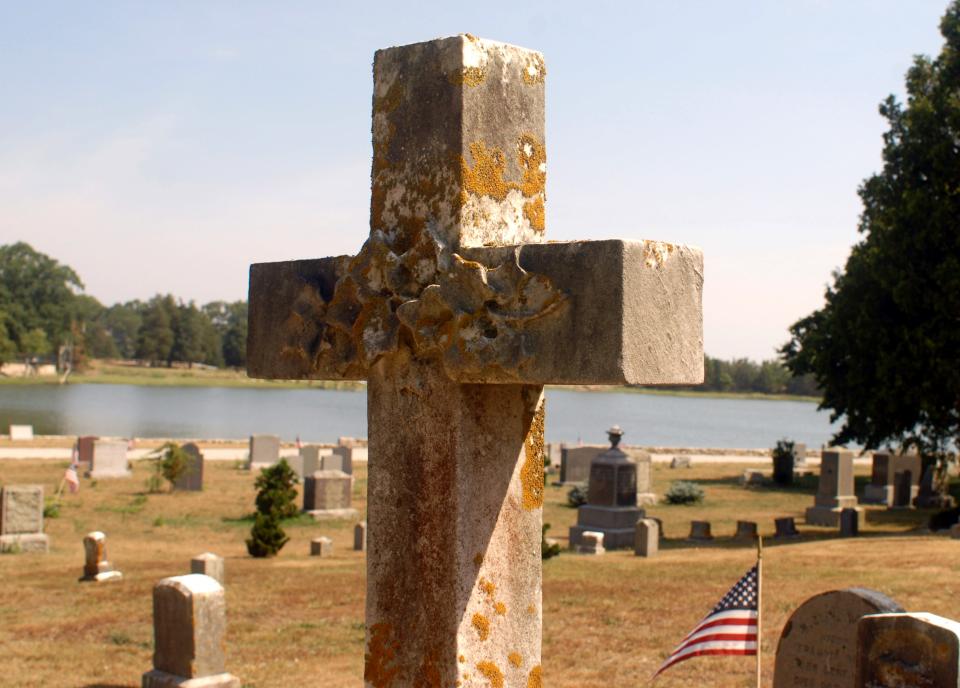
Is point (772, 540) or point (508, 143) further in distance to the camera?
point (772, 540)

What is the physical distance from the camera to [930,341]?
22.3 meters

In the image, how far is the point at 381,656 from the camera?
343cm

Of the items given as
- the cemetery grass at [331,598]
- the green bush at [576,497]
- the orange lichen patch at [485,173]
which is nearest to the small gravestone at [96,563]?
the cemetery grass at [331,598]

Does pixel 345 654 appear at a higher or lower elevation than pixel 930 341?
lower

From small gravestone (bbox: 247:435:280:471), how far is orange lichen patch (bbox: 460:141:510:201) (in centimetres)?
3057

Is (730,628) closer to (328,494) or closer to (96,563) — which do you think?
(96,563)

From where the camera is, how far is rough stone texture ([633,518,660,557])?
18.1 m

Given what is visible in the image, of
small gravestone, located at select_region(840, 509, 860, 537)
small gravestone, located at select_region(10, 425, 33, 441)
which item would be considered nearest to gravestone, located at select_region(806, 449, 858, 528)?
small gravestone, located at select_region(840, 509, 860, 537)

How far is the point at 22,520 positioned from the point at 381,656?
15.9m

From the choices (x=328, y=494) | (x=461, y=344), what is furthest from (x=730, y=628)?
(x=328, y=494)

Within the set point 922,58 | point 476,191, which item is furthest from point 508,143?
point 922,58

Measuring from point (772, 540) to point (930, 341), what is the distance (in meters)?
5.30

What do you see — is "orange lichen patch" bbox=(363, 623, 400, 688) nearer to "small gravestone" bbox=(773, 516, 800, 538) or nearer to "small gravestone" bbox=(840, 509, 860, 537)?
"small gravestone" bbox=(773, 516, 800, 538)

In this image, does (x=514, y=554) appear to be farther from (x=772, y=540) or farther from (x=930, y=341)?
(x=930, y=341)
